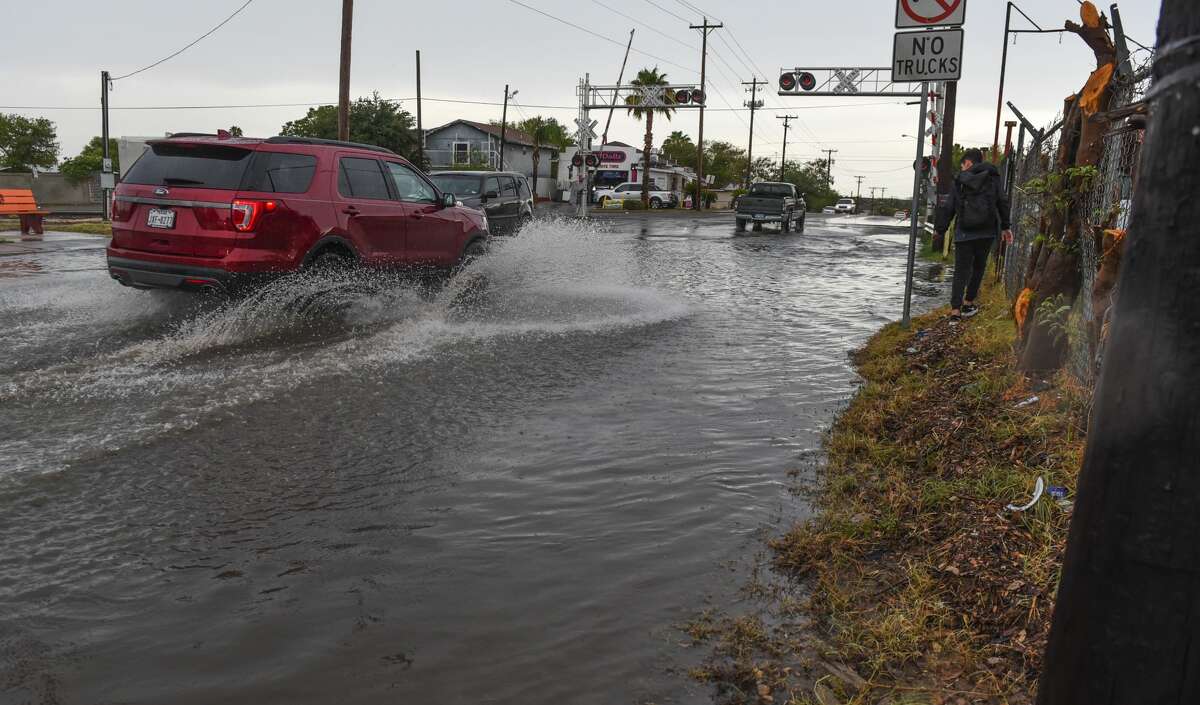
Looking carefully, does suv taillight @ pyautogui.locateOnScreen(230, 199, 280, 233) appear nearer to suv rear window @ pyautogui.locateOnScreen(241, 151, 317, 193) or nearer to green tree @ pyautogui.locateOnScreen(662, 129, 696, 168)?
suv rear window @ pyautogui.locateOnScreen(241, 151, 317, 193)

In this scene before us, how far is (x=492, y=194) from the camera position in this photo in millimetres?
16109

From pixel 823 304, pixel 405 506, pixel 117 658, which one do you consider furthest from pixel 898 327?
pixel 117 658

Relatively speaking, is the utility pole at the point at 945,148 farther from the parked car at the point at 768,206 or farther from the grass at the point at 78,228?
the grass at the point at 78,228

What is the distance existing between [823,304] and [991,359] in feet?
19.0

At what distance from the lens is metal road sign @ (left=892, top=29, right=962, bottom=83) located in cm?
894

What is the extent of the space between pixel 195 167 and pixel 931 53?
22.6ft

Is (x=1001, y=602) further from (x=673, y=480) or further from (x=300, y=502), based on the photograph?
(x=300, y=502)

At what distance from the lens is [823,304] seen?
1293 centimetres

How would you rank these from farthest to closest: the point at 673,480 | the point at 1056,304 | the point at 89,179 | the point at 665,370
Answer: the point at 89,179 → the point at 665,370 → the point at 1056,304 → the point at 673,480

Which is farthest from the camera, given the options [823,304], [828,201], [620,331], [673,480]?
[828,201]

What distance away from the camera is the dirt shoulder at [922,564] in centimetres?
305

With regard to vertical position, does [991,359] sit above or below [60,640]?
above

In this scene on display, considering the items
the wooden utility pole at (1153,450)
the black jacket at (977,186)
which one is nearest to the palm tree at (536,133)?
the black jacket at (977,186)

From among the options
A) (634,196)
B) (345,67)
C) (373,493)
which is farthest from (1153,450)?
(634,196)
